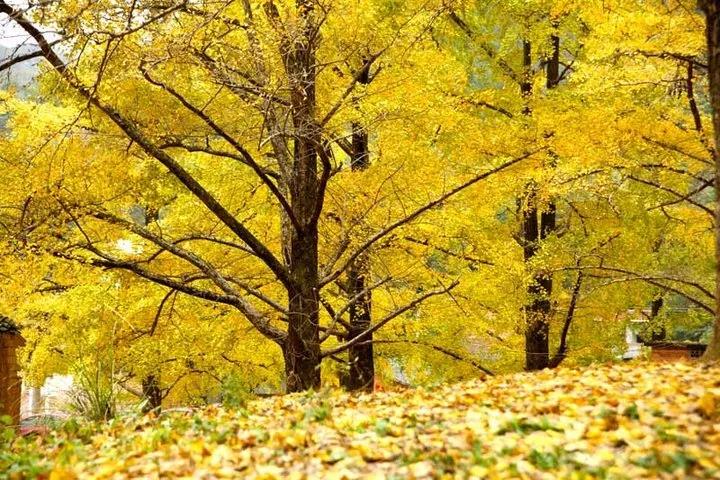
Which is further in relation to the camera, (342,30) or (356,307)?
(356,307)

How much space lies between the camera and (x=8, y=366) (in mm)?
10859

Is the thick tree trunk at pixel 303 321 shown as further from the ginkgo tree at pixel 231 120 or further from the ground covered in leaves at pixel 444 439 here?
the ground covered in leaves at pixel 444 439

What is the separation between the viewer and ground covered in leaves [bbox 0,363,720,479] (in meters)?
3.07

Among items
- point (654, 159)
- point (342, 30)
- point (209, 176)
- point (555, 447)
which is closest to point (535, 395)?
point (555, 447)

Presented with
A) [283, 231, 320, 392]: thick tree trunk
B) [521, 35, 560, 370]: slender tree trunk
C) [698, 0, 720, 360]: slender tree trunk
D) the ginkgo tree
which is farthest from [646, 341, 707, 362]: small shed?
[698, 0, 720, 360]: slender tree trunk

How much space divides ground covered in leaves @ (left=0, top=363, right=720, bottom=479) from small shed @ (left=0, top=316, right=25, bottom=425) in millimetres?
6072

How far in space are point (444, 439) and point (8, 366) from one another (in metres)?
9.44

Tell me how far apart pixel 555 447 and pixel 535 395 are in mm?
1451

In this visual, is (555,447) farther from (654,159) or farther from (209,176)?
(209,176)

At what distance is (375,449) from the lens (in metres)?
3.57

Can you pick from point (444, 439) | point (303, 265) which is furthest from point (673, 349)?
point (444, 439)

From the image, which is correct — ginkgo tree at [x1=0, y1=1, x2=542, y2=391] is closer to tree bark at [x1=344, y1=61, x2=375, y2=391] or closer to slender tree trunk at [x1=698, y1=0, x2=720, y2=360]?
tree bark at [x1=344, y1=61, x2=375, y2=391]

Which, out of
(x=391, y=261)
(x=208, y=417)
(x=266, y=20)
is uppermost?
(x=266, y=20)

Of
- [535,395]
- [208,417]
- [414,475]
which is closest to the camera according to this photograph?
[414,475]
